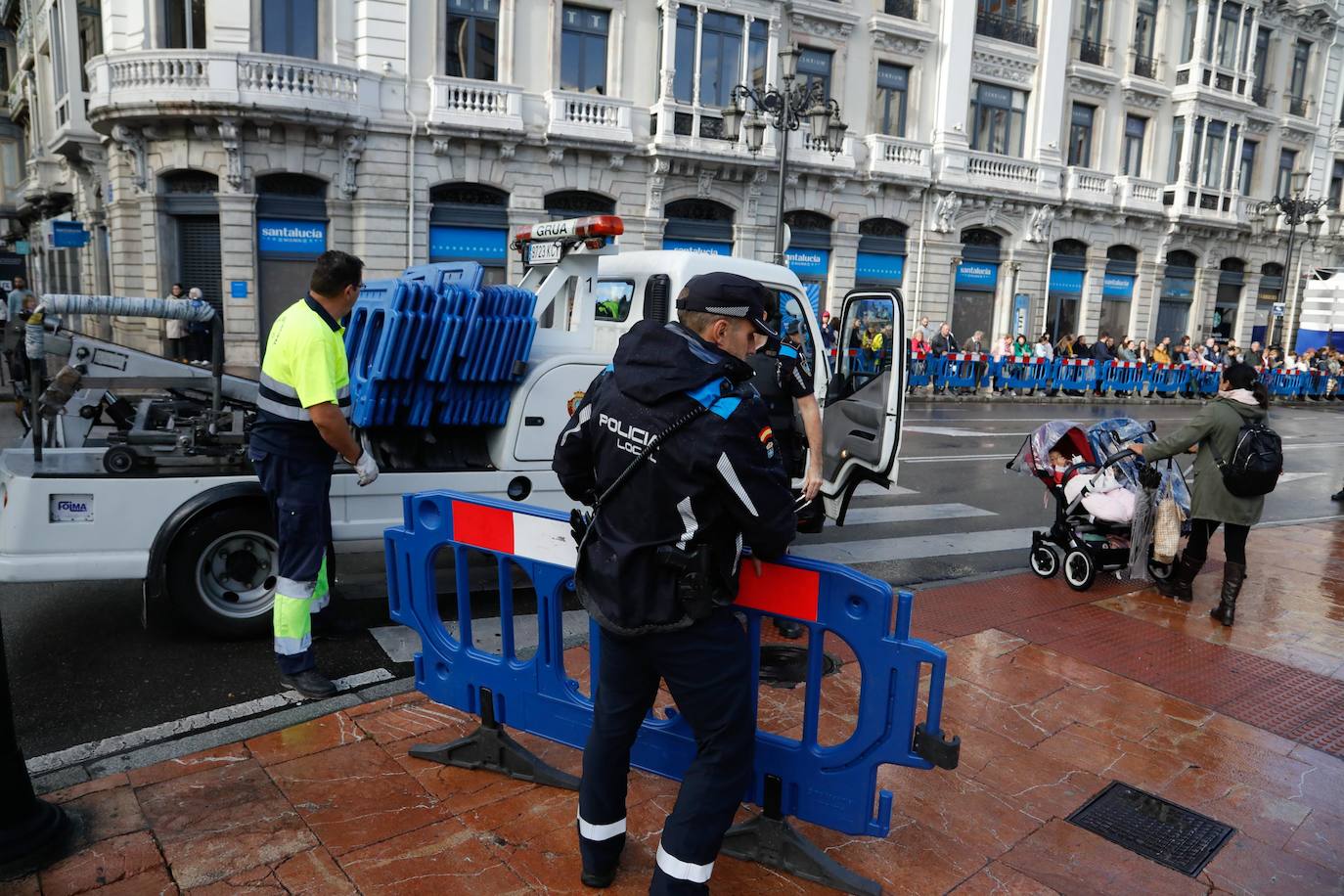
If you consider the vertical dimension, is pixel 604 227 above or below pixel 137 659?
above

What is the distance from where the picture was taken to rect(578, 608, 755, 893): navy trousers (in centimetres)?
265

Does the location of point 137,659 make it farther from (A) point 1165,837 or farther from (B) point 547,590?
(A) point 1165,837

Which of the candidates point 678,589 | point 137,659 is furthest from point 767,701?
→ point 137,659

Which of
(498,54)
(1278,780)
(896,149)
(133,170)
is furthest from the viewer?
(896,149)

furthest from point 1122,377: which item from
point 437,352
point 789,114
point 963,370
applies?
point 437,352

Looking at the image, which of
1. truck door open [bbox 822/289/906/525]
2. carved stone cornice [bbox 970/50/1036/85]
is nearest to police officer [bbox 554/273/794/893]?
truck door open [bbox 822/289/906/525]

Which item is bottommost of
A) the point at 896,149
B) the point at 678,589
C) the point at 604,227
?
the point at 678,589

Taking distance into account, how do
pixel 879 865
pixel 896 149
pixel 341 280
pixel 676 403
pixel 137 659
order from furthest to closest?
pixel 896 149 < pixel 137 659 < pixel 341 280 < pixel 879 865 < pixel 676 403

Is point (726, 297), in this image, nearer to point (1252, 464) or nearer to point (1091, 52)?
point (1252, 464)

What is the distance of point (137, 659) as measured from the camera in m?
4.79

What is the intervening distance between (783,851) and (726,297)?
1860 millimetres

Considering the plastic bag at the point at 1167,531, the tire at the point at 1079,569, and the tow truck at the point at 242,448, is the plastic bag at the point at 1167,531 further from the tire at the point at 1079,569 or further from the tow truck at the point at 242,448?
the tow truck at the point at 242,448

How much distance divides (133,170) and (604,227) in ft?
60.9

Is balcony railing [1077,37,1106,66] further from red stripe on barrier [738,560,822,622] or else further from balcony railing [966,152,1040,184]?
red stripe on barrier [738,560,822,622]
